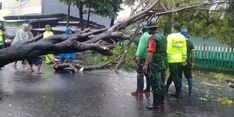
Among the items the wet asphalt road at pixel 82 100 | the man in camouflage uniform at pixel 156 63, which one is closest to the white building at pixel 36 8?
the wet asphalt road at pixel 82 100

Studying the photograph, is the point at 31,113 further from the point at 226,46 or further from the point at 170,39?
the point at 226,46

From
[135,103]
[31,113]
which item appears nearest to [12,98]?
[31,113]

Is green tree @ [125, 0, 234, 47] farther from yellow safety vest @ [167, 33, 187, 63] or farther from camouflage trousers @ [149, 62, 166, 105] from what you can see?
camouflage trousers @ [149, 62, 166, 105]

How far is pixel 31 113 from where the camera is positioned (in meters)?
7.37

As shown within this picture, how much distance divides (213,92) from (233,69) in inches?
240

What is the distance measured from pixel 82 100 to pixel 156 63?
1.90 m

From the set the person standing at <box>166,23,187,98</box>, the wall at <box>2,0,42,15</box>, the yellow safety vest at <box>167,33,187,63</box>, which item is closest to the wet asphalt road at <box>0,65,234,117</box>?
the person standing at <box>166,23,187,98</box>

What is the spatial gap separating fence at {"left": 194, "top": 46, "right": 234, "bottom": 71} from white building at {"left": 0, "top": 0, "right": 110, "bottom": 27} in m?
20.3

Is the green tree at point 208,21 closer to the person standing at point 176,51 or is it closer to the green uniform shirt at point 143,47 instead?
the person standing at point 176,51

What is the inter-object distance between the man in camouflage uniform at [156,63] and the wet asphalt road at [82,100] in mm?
353

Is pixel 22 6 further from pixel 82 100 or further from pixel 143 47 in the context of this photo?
pixel 82 100

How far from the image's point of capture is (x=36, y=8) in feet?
128

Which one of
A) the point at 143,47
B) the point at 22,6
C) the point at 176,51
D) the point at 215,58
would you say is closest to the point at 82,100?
the point at 143,47

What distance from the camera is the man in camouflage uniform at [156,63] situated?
816 cm
